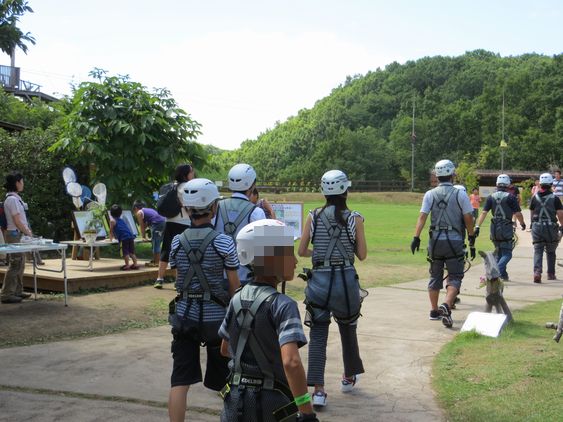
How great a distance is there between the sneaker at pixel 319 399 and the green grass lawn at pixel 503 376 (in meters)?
0.96

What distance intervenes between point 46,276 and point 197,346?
23.0 ft

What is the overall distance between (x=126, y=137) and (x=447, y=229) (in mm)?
8854

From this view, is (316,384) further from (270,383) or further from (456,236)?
(456,236)

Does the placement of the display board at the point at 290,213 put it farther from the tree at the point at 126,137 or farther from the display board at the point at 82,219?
the display board at the point at 82,219

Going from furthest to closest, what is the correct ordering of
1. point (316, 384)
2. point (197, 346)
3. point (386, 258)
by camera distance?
point (386, 258), point (316, 384), point (197, 346)

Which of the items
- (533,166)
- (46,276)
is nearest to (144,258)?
(46,276)

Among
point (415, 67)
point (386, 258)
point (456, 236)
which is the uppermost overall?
point (415, 67)

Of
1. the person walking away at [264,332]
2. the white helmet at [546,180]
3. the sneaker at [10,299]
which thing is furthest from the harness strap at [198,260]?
the white helmet at [546,180]

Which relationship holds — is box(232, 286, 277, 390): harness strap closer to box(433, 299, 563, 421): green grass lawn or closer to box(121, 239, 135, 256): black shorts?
box(433, 299, 563, 421): green grass lawn

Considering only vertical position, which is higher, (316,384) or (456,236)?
(456,236)

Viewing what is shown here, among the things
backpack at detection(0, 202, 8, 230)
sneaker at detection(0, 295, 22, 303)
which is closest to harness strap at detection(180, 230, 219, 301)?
sneaker at detection(0, 295, 22, 303)

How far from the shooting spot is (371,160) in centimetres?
10531

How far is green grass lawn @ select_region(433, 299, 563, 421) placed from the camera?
213 inches

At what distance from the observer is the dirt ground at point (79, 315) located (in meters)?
8.42
